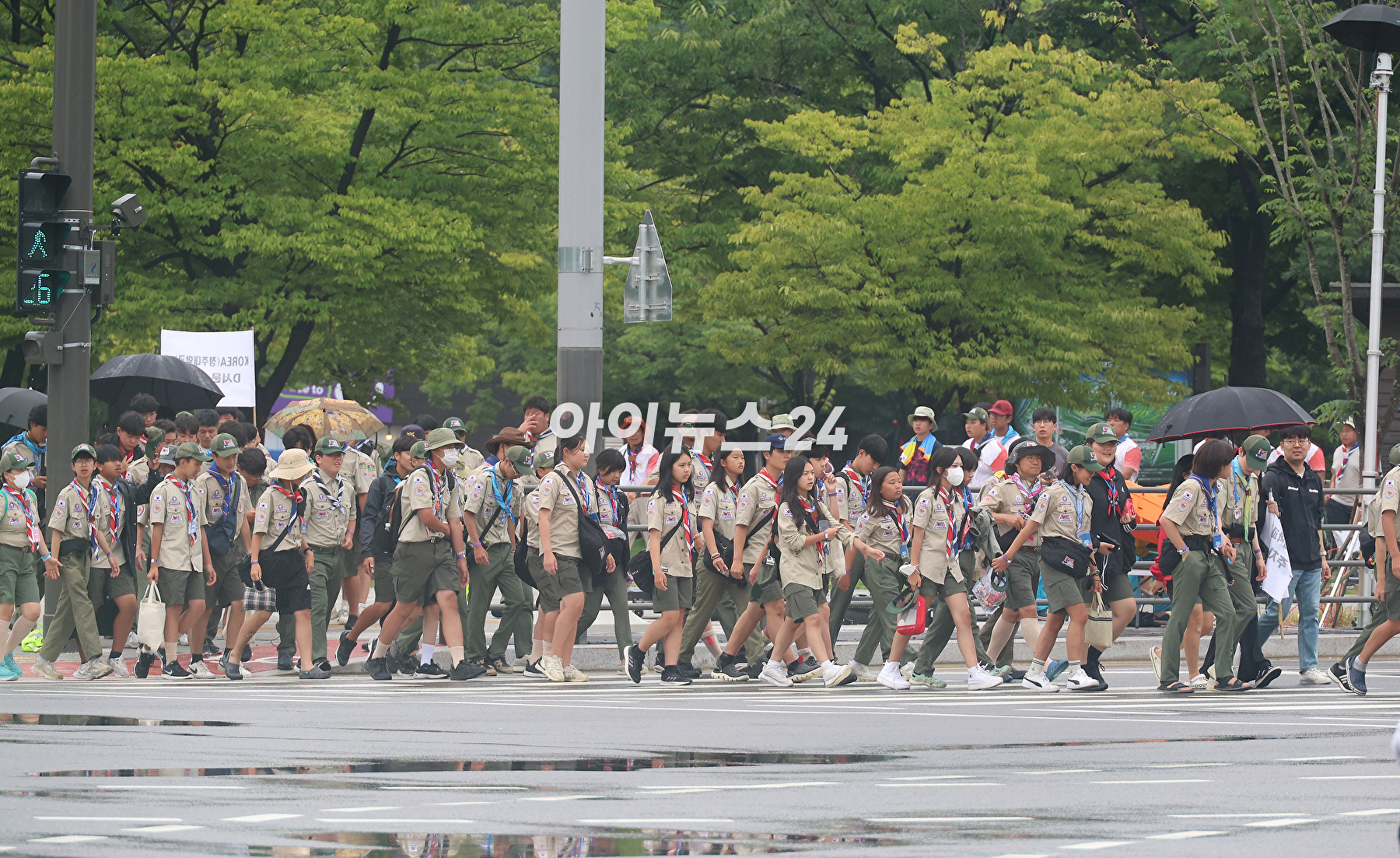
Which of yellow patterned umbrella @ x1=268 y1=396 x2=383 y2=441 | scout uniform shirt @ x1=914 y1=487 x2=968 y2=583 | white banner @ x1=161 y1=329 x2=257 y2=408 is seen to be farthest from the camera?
yellow patterned umbrella @ x1=268 y1=396 x2=383 y2=441

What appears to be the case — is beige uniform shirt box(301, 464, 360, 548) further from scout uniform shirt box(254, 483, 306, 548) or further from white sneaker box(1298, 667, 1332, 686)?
white sneaker box(1298, 667, 1332, 686)

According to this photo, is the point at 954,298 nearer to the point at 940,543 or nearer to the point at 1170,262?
the point at 1170,262

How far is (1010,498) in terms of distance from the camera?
14273 mm

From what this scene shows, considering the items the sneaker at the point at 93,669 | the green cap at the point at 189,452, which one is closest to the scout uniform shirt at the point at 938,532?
the green cap at the point at 189,452

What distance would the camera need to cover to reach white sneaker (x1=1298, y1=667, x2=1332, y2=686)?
14594mm

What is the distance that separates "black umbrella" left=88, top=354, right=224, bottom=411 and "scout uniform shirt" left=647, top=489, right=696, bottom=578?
7641mm

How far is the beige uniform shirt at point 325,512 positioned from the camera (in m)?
14.9

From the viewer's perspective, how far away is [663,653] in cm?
1518

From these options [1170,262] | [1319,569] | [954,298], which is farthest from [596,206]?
[1170,262]

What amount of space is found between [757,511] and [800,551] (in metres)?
0.54

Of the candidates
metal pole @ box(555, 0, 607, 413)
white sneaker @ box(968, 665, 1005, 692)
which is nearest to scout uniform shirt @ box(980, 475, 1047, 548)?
white sneaker @ box(968, 665, 1005, 692)

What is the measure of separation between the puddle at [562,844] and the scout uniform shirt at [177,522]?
25.4 ft

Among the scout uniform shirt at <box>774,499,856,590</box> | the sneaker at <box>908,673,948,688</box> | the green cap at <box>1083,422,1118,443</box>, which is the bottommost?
the sneaker at <box>908,673,948,688</box>

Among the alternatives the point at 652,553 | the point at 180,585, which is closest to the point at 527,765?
the point at 652,553
